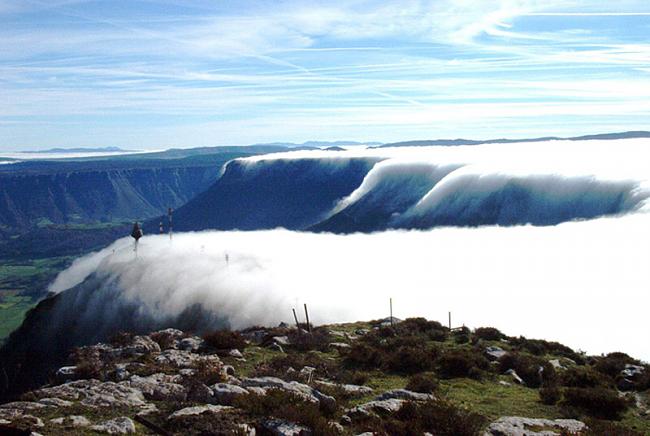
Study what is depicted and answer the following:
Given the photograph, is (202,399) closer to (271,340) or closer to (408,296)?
(271,340)

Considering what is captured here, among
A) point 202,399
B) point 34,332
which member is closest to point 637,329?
point 202,399

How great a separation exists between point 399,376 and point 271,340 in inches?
356

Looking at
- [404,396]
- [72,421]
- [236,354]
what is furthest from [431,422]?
[236,354]

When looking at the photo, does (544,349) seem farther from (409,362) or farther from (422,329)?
(409,362)

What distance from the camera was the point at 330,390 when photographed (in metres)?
20.8

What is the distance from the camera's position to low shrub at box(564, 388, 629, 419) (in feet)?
66.8

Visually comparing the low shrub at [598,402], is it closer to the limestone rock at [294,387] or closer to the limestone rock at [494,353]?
the limestone rock at [494,353]

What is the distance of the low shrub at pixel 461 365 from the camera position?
25.6 m

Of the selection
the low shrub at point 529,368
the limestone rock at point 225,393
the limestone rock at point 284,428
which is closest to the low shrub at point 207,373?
the limestone rock at point 225,393

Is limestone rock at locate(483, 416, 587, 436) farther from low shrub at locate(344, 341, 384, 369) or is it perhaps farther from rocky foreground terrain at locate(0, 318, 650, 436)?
low shrub at locate(344, 341, 384, 369)

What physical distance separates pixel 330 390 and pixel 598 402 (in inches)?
343

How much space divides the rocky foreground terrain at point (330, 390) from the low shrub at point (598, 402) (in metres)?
0.04

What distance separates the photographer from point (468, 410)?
19234 mm

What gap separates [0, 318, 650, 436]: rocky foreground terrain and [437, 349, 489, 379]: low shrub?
0.06 m
